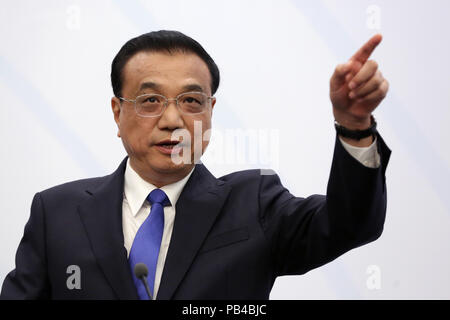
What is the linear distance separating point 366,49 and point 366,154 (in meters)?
0.24

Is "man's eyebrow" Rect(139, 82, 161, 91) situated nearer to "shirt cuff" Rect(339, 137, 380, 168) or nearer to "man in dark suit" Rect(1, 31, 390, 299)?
"man in dark suit" Rect(1, 31, 390, 299)

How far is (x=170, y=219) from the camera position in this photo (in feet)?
5.22

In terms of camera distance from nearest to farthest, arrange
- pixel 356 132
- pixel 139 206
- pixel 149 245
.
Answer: pixel 356 132
pixel 149 245
pixel 139 206

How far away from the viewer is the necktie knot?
5.25 feet

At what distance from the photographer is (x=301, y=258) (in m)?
1.52

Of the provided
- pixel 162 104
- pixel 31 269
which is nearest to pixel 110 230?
pixel 31 269

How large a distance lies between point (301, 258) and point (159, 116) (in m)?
0.49

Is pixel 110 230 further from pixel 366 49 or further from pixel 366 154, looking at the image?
pixel 366 49

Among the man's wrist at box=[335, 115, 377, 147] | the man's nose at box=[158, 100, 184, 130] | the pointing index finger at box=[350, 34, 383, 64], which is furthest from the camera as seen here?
the man's nose at box=[158, 100, 184, 130]

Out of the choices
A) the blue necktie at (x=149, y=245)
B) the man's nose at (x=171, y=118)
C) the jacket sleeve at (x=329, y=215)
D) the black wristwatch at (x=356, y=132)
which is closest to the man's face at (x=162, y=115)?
the man's nose at (x=171, y=118)

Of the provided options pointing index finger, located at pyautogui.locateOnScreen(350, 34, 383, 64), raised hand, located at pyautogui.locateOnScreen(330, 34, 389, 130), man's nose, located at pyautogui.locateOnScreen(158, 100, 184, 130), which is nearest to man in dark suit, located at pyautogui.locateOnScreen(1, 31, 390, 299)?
man's nose, located at pyautogui.locateOnScreen(158, 100, 184, 130)

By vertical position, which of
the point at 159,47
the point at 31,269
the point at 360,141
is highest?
the point at 159,47

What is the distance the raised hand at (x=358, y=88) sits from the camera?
1193 mm
